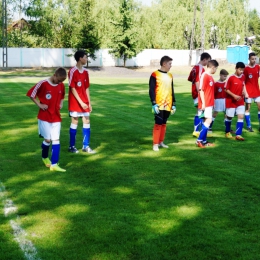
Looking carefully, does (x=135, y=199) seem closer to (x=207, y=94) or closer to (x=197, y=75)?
(x=207, y=94)

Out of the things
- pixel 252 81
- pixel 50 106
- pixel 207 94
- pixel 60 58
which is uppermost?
pixel 60 58

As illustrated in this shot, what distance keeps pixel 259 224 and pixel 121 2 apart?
5040cm

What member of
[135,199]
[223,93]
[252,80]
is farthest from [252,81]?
[135,199]

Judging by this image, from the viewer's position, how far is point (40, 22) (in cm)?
6178

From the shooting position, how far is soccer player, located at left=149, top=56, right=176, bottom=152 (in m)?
10.2

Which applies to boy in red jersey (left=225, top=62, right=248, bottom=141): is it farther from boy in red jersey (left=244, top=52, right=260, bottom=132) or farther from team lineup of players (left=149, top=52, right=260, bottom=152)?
boy in red jersey (left=244, top=52, right=260, bottom=132)

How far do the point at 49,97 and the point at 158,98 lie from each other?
2747mm

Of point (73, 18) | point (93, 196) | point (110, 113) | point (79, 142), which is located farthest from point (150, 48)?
point (93, 196)

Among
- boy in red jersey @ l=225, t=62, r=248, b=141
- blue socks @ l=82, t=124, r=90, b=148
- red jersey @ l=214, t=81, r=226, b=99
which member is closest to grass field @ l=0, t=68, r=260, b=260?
blue socks @ l=82, t=124, r=90, b=148

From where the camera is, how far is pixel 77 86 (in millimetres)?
9844

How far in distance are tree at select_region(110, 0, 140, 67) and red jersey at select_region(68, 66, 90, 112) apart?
4535cm

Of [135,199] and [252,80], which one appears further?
[252,80]

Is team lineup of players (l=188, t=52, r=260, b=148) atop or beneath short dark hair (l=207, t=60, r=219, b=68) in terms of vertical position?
beneath

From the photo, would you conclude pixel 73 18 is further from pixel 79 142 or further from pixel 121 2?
pixel 79 142
